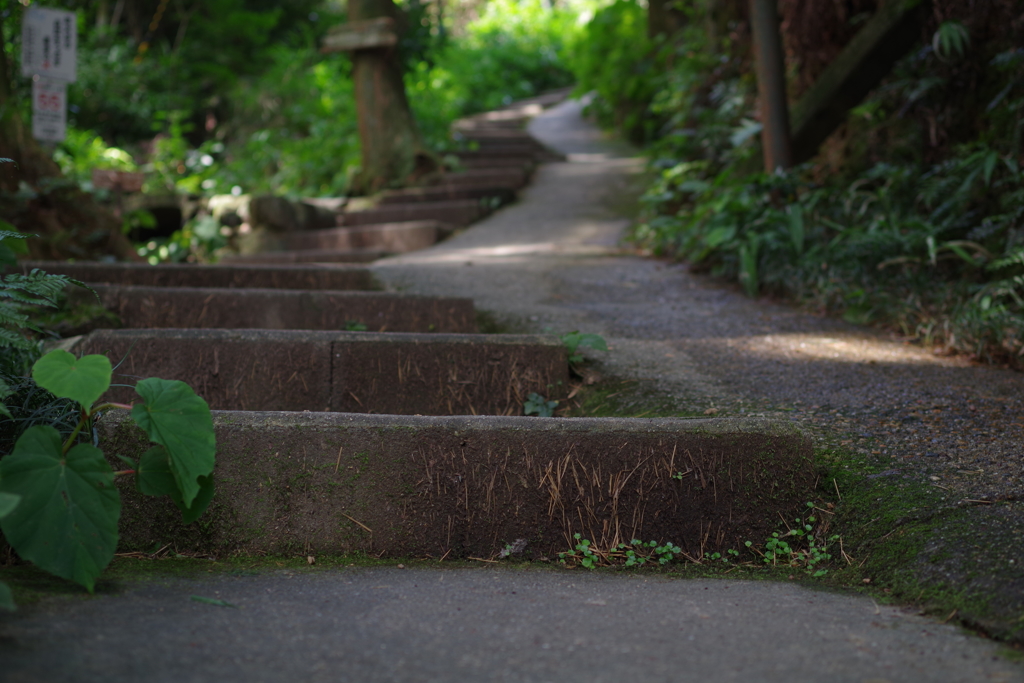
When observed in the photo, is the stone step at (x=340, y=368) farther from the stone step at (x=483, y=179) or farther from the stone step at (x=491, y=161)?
the stone step at (x=491, y=161)

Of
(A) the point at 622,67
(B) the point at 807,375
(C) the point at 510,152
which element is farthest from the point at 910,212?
(A) the point at 622,67

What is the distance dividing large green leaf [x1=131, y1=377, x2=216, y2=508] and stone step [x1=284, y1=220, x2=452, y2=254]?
4.28 m

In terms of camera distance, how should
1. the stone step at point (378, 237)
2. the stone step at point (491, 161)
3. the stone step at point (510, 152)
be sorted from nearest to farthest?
the stone step at point (378, 237) → the stone step at point (491, 161) → the stone step at point (510, 152)

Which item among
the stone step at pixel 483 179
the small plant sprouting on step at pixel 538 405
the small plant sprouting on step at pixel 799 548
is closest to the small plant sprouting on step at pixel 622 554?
the small plant sprouting on step at pixel 799 548

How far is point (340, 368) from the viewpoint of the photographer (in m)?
2.11

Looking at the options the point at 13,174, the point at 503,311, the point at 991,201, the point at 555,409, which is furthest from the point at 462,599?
the point at 13,174

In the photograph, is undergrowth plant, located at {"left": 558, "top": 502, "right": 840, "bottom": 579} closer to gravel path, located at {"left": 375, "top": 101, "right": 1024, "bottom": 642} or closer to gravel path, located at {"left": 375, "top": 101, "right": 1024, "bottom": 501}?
gravel path, located at {"left": 375, "top": 101, "right": 1024, "bottom": 642}

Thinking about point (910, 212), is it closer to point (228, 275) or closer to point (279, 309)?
point (279, 309)

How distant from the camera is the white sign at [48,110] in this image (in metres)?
4.71

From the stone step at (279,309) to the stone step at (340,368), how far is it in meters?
0.58

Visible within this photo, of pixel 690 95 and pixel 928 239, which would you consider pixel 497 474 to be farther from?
pixel 690 95

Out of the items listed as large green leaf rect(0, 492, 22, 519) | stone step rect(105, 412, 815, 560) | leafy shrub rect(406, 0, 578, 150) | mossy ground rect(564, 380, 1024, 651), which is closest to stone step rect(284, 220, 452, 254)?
stone step rect(105, 412, 815, 560)

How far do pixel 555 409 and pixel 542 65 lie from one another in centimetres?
1551

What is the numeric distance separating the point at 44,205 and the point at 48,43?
1.55 m
